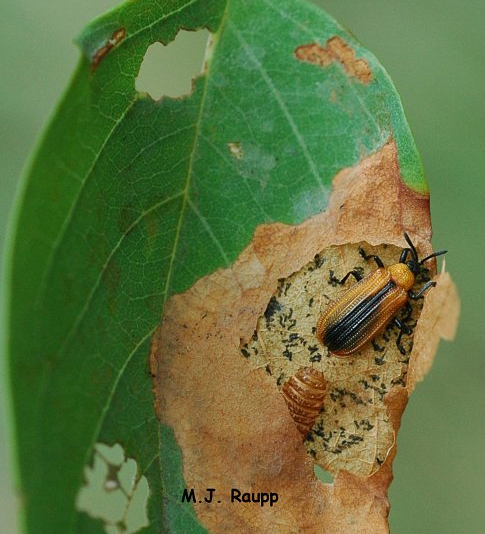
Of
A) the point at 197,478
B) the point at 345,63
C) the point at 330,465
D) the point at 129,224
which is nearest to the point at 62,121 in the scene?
the point at 129,224

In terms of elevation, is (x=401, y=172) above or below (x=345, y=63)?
below

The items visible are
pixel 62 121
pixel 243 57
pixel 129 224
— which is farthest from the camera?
pixel 243 57

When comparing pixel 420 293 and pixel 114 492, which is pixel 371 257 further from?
pixel 114 492

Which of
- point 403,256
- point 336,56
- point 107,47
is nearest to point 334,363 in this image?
point 403,256

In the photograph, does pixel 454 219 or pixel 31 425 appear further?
pixel 454 219

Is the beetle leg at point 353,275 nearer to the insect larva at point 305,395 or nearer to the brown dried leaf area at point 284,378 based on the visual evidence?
the brown dried leaf area at point 284,378

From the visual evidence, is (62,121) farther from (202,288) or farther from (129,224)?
(202,288)

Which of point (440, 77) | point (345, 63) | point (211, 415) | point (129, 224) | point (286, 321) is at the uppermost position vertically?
point (440, 77)
